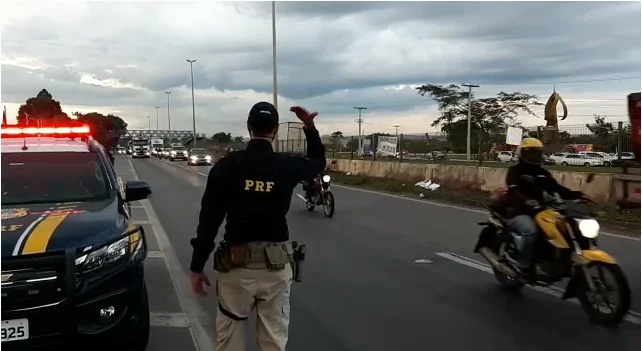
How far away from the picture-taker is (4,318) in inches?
175

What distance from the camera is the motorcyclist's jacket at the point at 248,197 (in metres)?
3.74

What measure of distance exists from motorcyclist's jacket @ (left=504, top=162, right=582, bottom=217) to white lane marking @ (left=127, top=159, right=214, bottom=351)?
128 inches

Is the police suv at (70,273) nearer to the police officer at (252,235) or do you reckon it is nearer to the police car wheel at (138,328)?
the police car wheel at (138,328)

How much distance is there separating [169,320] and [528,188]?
3.71 meters

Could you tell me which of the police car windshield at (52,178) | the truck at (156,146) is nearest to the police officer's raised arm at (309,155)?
the police car windshield at (52,178)

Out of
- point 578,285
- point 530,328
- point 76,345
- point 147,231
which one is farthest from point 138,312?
point 147,231

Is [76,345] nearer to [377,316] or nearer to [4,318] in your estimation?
[4,318]

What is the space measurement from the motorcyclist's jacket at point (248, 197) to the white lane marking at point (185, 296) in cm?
199

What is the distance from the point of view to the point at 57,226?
4.87 meters

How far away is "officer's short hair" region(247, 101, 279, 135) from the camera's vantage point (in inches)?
149

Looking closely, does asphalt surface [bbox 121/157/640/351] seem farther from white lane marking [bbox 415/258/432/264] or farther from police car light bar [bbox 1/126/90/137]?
police car light bar [bbox 1/126/90/137]

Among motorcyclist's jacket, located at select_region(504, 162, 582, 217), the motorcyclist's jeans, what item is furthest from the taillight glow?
the motorcyclist's jeans

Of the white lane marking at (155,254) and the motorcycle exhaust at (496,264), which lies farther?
the white lane marking at (155,254)

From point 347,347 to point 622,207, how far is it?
4088 mm
